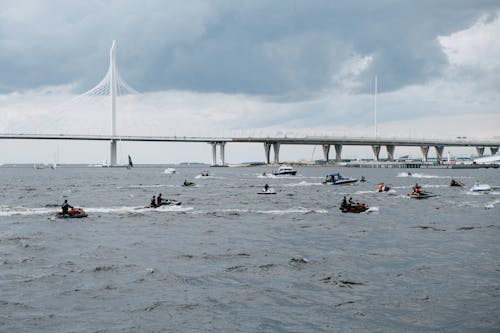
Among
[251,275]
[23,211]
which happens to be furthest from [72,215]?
[251,275]

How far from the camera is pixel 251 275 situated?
2322 centimetres

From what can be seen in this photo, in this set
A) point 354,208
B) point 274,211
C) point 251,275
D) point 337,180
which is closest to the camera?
point 251,275

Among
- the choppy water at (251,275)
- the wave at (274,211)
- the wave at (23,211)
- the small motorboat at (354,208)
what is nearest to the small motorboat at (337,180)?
the wave at (274,211)

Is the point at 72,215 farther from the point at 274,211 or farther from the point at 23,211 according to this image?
the point at 274,211

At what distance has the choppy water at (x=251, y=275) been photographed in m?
17.1

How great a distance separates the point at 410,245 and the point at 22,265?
69.4 feet

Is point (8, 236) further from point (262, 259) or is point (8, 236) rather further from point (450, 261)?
point (450, 261)

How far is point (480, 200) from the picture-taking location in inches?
2496

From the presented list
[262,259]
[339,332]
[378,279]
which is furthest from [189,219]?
[339,332]

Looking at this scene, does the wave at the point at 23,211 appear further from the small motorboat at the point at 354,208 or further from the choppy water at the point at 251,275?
the small motorboat at the point at 354,208

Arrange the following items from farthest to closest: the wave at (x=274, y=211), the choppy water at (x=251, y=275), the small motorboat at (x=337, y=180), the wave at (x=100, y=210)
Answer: the small motorboat at (x=337, y=180)
the wave at (x=100, y=210)
the wave at (x=274, y=211)
the choppy water at (x=251, y=275)

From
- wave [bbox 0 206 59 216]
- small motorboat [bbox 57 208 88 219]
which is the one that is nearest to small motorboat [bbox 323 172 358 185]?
wave [bbox 0 206 59 216]

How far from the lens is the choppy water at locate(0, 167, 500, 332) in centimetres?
1714

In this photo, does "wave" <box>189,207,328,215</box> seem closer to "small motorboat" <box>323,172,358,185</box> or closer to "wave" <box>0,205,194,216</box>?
"wave" <box>0,205,194,216</box>
